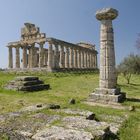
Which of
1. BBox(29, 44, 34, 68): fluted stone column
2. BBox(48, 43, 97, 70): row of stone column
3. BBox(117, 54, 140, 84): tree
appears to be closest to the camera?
BBox(117, 54, 140, 84): tree

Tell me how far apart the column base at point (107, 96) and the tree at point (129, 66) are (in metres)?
20.5

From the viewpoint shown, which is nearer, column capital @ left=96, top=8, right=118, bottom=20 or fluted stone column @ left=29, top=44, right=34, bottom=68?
column capital @ left=96, top=8, right=118, bottom=20

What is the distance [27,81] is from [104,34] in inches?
350

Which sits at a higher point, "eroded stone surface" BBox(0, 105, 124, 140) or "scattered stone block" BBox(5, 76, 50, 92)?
"scattered stone block" BBox(5, 76, 50, 92)

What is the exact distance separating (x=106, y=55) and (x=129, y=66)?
→ 71.1 feet

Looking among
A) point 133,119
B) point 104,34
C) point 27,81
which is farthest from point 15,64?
point 133,119

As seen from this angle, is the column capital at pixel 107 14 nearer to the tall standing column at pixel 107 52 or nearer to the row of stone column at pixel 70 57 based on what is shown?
the tall standing column at pixel 107 52

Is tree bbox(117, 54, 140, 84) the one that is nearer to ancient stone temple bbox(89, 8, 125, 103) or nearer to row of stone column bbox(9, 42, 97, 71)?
row of stone column bbox(9, 42, 97, 71)

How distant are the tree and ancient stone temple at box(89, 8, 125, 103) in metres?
20.2

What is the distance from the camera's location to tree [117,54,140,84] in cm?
3547

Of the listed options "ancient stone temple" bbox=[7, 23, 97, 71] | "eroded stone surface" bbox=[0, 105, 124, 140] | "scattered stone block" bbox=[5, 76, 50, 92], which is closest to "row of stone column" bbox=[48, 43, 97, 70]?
"ancient stone temple" bbox=[7, 23, 97, 71]

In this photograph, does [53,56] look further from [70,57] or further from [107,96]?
[107,96]

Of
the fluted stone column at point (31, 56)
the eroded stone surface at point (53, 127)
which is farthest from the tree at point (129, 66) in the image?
the eroded stone surface at point (53, 127)

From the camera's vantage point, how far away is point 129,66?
36188 mm
